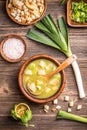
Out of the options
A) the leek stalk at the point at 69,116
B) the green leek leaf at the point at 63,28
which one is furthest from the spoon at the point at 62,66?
the leek stalk at the point at 69,116

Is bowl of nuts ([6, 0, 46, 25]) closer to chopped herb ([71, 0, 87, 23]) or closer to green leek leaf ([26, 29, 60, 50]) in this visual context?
green leek leaf ([26, 29, 60, 50])

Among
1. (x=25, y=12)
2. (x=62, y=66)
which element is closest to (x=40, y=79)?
(x=62, y=66)

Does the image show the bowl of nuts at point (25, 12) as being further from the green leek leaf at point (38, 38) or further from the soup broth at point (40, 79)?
the soup broth at point (40, 79)

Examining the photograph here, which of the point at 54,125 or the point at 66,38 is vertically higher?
the point at 66,38

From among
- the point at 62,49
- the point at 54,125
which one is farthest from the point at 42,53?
the point at 54,125

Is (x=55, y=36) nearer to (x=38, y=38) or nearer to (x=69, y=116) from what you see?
(x=38, y=38)

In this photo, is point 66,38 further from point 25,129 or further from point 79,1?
point 25,129
